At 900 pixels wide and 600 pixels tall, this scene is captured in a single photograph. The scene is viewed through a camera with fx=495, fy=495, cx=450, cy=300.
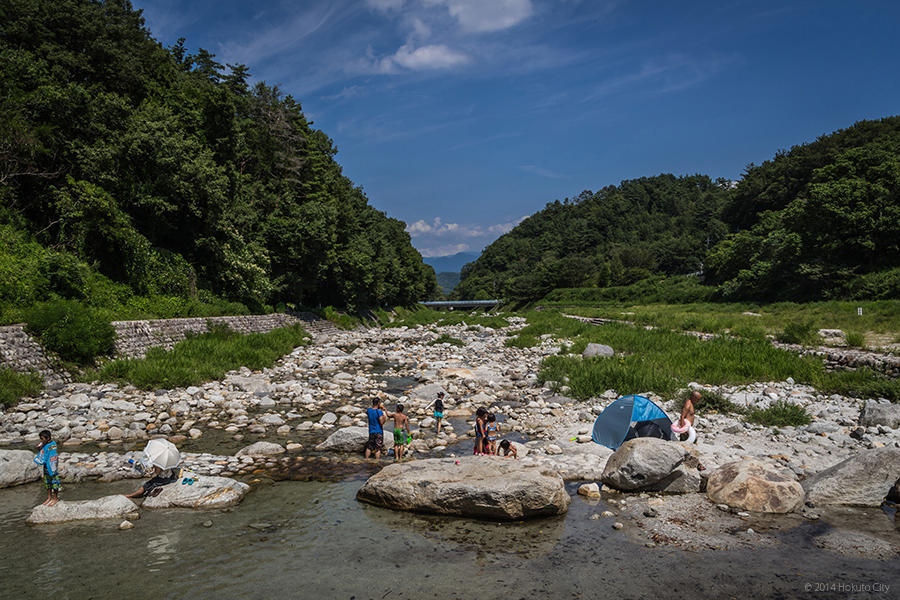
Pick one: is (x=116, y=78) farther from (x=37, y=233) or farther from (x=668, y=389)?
(x=668, y=389)

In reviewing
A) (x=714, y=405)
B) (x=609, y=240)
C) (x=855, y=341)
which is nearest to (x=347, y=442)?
(x=714, y=405)

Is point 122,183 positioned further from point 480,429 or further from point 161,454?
point 480,429

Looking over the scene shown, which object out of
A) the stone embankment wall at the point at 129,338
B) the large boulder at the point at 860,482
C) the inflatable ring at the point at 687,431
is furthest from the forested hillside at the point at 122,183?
the large boulder at the point at 860,482

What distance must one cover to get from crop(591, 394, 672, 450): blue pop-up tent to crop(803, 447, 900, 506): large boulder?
2.79 m

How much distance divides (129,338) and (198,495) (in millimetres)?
14321

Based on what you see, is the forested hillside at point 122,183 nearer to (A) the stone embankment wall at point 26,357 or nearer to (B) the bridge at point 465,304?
(A) the stone embankment wall at point 26,357

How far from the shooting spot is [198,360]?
19453mm

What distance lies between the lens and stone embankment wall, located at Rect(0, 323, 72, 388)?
14.4 meters

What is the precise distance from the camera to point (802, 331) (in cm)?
2484

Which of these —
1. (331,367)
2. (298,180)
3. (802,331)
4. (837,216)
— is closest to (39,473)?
(331,367)

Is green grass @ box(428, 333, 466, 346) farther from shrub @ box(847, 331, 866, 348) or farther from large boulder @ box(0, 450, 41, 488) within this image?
large boulder @ box(0, 450, 41, 488)

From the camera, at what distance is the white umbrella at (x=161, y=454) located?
810 cm

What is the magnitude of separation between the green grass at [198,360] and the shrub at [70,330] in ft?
2.51

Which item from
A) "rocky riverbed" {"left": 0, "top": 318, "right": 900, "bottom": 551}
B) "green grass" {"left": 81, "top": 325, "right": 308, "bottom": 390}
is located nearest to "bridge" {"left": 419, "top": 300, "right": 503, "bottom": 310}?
"green grass" {"left": 81, "top": 325, "right": 308, "bottom": 390}
